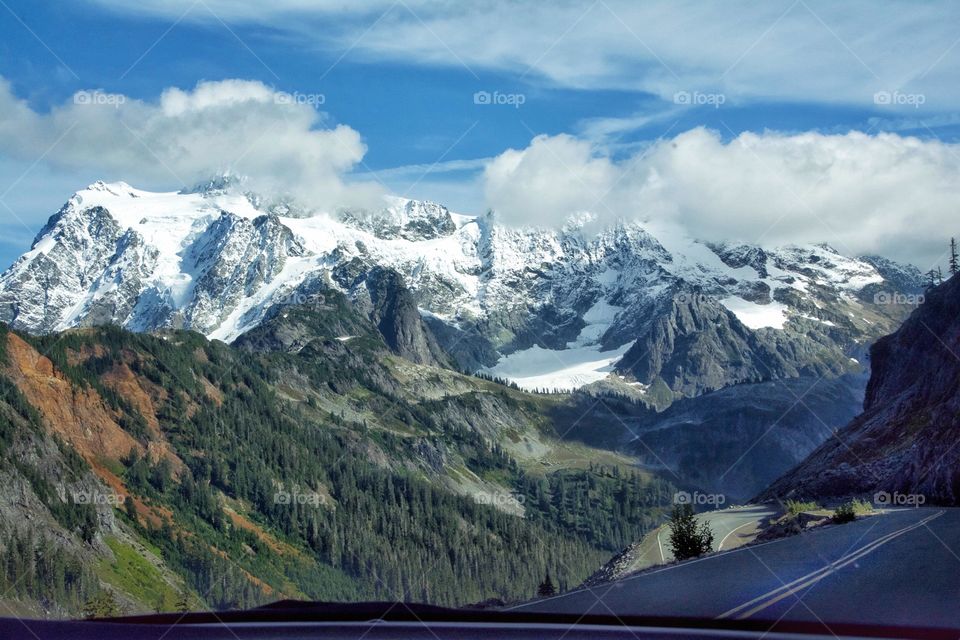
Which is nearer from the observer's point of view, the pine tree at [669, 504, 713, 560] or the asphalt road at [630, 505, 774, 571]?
the pine tree at [669, 504, 713, 560]

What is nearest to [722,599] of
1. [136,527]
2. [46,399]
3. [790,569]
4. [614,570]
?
[790,569]

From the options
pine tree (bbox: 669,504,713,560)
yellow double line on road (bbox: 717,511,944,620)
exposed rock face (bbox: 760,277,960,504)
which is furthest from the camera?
exposed rock face (bbox: 760,277,960,504)

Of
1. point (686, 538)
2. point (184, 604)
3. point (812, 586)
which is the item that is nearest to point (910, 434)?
point (686, 538)

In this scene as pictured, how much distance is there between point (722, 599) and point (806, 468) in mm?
87441

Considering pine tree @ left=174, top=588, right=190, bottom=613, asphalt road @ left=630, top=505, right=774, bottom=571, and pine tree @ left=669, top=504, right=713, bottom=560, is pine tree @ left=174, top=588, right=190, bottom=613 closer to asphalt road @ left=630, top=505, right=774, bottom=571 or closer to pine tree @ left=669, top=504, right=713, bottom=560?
pine tree @ left=669, top=504, right=713, bottom=560

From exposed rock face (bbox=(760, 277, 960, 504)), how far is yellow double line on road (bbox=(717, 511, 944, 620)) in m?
26.4

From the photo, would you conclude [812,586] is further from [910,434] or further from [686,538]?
[910,434]

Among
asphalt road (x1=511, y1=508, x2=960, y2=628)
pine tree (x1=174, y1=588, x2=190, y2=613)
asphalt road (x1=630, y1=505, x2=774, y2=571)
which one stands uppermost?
pine tree (x1=174, y1=588, x2=190, y2=613)

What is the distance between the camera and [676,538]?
111ft

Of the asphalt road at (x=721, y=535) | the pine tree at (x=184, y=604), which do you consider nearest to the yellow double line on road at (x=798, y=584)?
the pine tree at (x=184, y=604)

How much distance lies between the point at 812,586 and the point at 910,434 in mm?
68835

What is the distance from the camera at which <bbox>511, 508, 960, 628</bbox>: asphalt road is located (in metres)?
14.9

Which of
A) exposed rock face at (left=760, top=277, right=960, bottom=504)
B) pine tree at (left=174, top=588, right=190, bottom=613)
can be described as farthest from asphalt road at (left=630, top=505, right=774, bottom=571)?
pine tree at (left=174, top=588, right=190, bottom=613)

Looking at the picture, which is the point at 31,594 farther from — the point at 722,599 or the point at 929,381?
the point at 722,599
